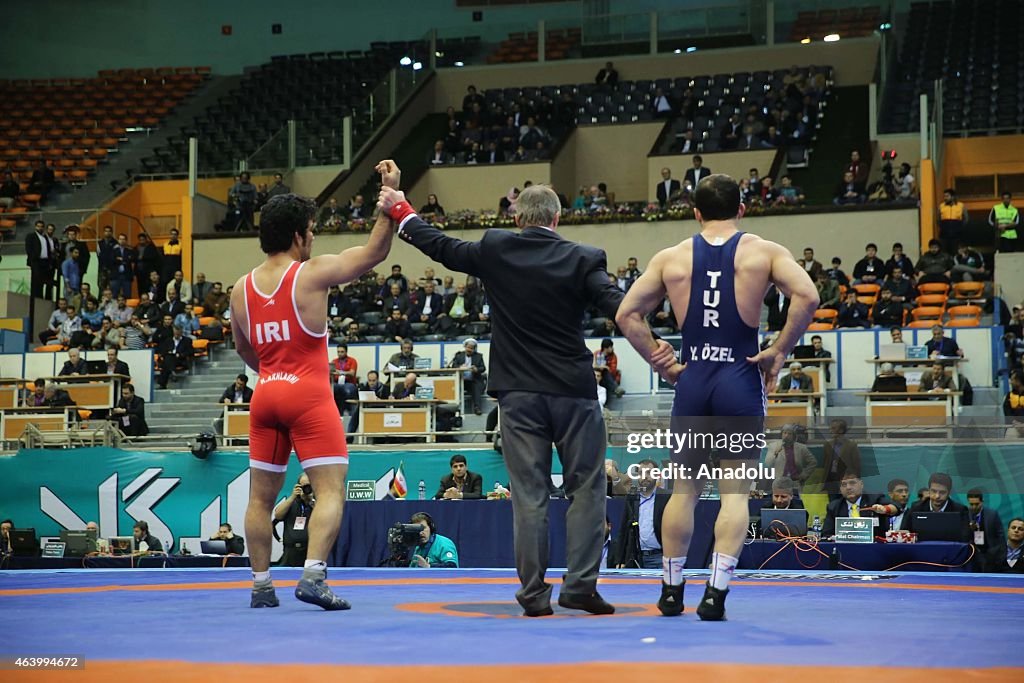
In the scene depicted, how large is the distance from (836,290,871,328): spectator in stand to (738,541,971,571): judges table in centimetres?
853

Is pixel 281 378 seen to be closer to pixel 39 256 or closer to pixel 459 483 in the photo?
pixel 459 483

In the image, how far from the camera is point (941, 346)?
1734cm

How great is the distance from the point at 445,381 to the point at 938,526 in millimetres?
8615

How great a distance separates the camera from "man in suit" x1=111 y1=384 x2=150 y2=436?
18.5 m

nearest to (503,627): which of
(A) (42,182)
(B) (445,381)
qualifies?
(B) (445,381)

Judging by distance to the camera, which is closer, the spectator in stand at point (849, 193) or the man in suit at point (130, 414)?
the man in suit at point (130, 414)

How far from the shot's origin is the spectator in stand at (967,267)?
20.3 meters

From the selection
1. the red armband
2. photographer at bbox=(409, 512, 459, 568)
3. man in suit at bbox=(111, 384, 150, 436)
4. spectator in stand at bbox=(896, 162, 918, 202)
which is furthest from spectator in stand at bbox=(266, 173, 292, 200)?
the red armband

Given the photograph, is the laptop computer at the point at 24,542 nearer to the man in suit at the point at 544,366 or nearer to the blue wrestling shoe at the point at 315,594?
the blue wrestling shoe at the point at 315,594

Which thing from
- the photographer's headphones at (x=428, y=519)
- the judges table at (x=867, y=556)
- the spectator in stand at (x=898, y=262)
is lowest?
the judges table at (x=867, y=556)

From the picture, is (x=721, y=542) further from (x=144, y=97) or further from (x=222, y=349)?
(x=144, y=97)

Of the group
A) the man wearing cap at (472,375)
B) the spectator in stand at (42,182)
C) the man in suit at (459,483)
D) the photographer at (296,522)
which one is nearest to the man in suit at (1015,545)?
the man in suit at (459,483)

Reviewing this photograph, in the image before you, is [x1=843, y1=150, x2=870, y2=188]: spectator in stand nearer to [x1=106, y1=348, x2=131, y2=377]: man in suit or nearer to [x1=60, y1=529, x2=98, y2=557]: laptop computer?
[x1=106, y1=348, x2=131, y2=377]: man in suit

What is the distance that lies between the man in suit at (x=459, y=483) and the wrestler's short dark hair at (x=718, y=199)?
27.4 feet
